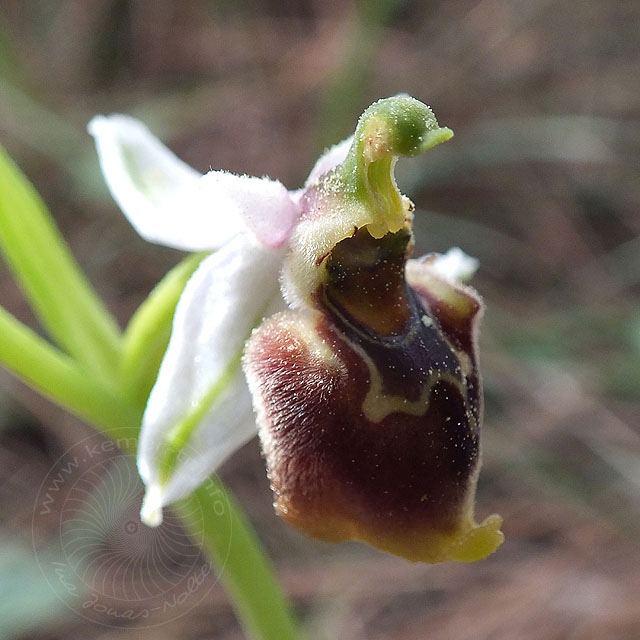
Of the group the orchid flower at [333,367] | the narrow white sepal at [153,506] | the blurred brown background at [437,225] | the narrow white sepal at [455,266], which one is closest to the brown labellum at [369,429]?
the orchid flower at [333,367]

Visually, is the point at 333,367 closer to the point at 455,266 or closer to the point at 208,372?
the point at 208,372

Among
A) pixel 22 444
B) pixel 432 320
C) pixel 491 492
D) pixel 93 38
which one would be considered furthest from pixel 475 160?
pixel 432 320

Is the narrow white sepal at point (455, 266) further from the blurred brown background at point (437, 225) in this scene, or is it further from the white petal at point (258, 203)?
the blurred brown background at point (437, 225)

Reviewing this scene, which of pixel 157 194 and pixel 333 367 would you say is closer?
pixel 333 367

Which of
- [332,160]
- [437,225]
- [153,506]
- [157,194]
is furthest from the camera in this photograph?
[437,225]

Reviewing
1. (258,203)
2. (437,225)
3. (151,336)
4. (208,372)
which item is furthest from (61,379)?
(437,225)

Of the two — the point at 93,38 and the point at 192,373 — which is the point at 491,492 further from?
the point at 93,38

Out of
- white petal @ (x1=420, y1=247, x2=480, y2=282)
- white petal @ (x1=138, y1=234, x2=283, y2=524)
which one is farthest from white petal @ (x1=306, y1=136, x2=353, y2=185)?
white petal @ (x1=420, y1=247, x2=480, y2=282)
